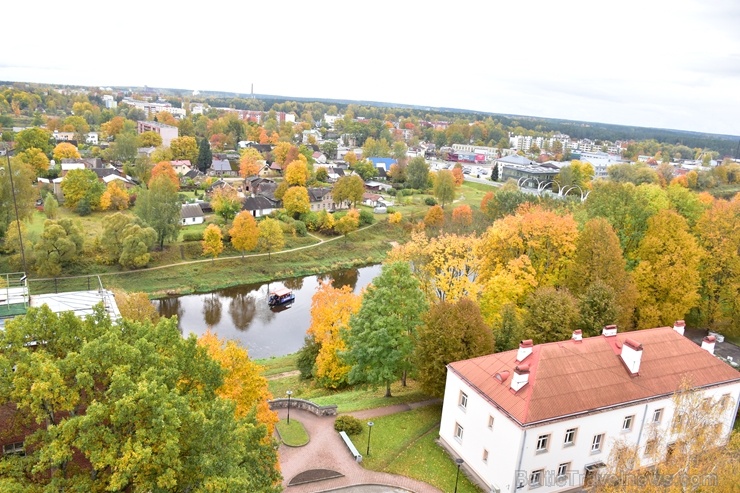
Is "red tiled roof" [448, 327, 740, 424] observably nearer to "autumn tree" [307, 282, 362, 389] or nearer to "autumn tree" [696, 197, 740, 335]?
"autumn tree" [307, 282, 362, 389]

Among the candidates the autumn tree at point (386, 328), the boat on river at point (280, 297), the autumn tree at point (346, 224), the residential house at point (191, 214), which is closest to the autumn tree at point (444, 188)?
the autumn tree at point (346, 224)

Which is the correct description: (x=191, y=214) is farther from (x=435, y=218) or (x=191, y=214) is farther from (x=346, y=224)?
(x=435, y=218)

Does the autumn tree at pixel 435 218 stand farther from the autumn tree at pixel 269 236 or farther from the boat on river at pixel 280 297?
the boat on river at pixel 280 297

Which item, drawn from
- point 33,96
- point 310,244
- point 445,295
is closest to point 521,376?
point 445,295

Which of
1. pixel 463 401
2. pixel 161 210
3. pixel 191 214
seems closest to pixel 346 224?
pixel 191 214

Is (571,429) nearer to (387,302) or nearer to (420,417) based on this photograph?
(420,417)

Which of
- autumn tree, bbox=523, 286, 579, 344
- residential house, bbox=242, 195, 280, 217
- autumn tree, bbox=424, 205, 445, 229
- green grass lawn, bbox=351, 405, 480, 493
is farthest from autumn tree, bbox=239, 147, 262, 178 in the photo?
green grass lawn, bbox=351, 405, 480, 493
